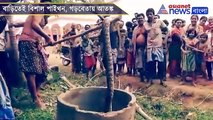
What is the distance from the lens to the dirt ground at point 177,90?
3.28 m

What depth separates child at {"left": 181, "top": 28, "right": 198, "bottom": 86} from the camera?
10.6 feet

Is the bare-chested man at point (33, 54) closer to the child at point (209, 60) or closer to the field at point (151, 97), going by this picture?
the field at point (151, 97)

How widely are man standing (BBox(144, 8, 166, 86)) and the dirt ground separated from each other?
0.06 metres

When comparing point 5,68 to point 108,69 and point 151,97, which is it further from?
point 151,97

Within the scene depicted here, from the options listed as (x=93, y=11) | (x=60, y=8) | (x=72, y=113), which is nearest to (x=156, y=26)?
(x=93, y=11)

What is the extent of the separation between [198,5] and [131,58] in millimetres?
642

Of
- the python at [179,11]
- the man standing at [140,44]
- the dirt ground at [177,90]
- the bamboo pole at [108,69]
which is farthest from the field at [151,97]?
the python at [179,11]

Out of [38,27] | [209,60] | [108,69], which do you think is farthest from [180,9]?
[38,27]

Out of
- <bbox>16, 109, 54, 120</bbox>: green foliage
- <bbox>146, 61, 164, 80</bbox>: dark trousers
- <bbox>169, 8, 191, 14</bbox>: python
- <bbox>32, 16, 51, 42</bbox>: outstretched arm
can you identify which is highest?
<bbox>169, 8, 191, 14</bbox>: python

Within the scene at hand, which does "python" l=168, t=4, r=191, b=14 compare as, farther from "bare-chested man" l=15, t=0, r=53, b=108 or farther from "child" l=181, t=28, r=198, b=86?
"bare-chested man" l=15, t=0, r=53, b=108

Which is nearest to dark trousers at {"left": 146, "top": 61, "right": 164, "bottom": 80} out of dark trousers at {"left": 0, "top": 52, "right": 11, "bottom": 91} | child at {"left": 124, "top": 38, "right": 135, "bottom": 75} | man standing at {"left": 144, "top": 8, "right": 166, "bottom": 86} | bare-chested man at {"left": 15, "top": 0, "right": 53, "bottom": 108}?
man standing at {"left": 144, "top": 8, "right": 166, "bottom": 86}

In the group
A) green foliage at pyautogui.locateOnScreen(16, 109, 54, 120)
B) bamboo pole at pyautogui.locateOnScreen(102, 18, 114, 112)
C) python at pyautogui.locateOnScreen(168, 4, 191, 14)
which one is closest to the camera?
bamboo pole at pyautogui.locateOnScreen(102, 18, 114, 112)

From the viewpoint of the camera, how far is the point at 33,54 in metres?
3.41

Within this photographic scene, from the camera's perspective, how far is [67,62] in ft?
11.3
